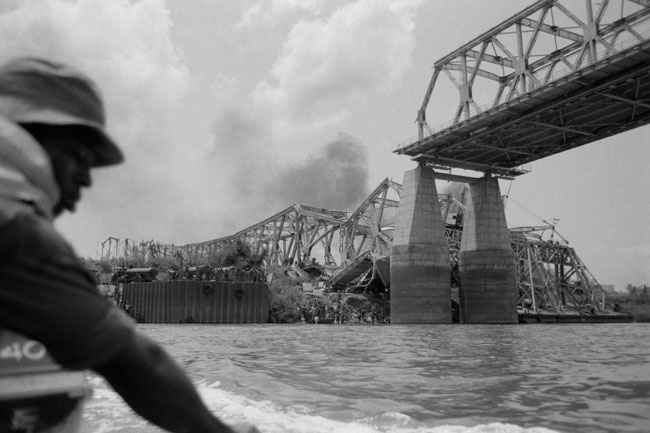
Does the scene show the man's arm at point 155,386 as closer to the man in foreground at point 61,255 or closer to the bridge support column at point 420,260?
the man in foreground at point 61,255

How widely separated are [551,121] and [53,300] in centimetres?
4912

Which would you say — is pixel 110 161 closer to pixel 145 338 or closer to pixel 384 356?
pixel 145 338

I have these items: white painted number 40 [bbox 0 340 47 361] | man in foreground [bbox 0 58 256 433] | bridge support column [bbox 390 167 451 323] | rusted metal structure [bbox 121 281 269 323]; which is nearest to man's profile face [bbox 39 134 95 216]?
man in foreground [bbox 0 58 256 433]

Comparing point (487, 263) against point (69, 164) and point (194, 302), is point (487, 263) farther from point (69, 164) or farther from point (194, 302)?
point (69, 164)

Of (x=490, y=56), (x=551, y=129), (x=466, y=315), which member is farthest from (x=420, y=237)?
(x=490, y=56)

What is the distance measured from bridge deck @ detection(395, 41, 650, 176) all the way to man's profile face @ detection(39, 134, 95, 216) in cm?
3967

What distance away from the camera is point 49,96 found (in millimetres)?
1475

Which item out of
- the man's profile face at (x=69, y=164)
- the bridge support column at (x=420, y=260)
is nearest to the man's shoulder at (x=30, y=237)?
the man's profile face at (x=69, y=164)

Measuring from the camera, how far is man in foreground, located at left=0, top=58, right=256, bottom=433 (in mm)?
1252

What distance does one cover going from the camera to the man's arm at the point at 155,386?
142cm

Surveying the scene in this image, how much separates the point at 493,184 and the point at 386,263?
1393 centimetres

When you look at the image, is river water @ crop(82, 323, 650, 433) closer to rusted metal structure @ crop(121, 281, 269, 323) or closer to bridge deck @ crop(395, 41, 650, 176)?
bridge deck @ crop(395, 41, 650, 176)

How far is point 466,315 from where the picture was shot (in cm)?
5125

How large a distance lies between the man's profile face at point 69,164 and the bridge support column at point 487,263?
5078 centimetres
